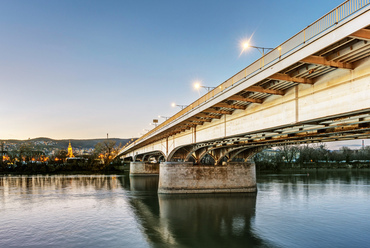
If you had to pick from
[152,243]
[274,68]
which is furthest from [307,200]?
[274,68]

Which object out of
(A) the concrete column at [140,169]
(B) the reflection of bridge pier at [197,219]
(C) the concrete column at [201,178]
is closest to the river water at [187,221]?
(B) the reflection of bridge pier at [197,219]

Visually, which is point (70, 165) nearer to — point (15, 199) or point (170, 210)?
point (15, 199)

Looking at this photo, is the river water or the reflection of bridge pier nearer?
the river water

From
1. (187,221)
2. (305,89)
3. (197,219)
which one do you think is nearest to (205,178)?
(197,219)

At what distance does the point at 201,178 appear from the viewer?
3953cm

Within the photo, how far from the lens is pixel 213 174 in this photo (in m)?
39.8

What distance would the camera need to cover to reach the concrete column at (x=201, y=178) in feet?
129

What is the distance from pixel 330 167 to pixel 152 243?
377 ft

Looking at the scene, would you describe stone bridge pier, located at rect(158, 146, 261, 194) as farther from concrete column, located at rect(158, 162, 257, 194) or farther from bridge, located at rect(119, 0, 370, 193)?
bridge, located at rect(119, 0, 370, 193)

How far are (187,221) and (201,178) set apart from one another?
45.9 feet

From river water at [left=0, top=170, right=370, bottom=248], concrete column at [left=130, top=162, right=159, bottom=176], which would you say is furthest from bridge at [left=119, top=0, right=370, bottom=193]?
concrete column at [left=130, top=162, right=159, bottom=176]

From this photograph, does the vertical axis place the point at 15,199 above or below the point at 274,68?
below

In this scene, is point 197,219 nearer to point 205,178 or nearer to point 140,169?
point 205,178

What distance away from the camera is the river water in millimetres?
19719
